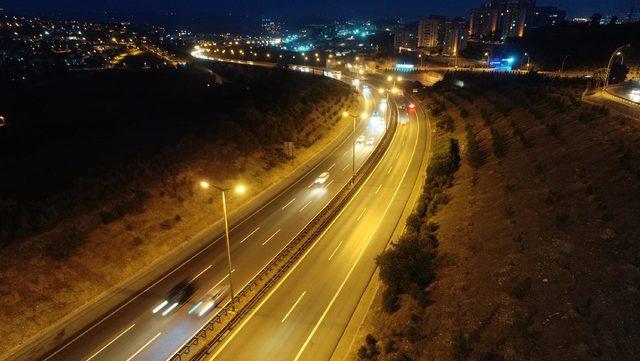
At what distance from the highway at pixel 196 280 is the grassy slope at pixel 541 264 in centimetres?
1056

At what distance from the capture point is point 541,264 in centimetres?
2125

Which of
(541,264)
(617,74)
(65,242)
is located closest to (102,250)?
(65,242)

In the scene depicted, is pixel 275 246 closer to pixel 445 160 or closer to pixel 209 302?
pixel 209 302

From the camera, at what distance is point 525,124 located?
161 ft

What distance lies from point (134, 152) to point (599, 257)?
54.0m

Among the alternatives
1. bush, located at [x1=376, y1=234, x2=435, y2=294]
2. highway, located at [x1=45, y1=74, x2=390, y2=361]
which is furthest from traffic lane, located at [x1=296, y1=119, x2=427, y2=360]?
highway, located at [x1=45, y1=74, x2=390, y2=361]

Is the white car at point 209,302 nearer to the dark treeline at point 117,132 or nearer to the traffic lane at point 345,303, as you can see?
the traffic lane at point 345,303

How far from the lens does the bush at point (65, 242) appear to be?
28.3 m

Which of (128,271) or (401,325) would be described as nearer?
(401,325)

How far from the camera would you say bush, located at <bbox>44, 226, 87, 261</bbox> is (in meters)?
28.3

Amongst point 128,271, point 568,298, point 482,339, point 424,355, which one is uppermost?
point 568,298

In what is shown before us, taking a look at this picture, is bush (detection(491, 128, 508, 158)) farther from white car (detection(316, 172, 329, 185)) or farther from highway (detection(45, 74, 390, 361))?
white car (detection(316, 172, 329, 185))

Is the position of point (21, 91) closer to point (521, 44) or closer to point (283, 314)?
point (283, 314)

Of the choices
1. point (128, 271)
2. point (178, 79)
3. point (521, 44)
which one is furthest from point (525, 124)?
point (521, 44)
